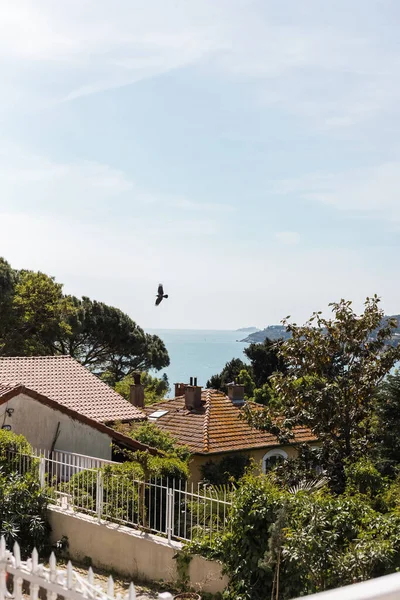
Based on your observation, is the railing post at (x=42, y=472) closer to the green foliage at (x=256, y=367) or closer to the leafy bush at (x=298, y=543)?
the leafy bush at (x=298, y=543)

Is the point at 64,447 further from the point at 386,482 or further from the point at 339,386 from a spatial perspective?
the point at 386,482

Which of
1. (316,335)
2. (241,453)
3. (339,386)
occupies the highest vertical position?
(316,335)

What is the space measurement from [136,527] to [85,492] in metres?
1.39

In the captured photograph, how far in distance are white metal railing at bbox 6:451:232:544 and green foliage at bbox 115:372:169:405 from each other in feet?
69.4

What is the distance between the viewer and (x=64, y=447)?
17516mm

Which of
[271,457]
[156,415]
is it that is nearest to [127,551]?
[271,457]

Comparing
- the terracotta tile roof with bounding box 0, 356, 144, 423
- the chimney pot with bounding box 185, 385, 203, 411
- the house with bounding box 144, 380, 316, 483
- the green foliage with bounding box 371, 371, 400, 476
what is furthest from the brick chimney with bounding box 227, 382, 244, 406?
the green foliage with bounding box 371, 371, 400, 476

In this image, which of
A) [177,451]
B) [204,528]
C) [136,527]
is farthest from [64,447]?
[204,528]

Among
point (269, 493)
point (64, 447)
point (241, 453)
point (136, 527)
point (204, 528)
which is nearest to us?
point (269, 493)

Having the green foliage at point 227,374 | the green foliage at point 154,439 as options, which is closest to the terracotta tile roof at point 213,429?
the green foliage at point 154,439

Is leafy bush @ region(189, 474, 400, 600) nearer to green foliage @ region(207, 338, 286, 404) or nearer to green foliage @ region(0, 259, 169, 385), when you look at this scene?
green foliage @ region(0, 259, 169, 385)

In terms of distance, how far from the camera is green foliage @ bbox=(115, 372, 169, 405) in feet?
120

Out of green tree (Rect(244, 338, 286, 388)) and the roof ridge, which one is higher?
green tree (Rect(244, 338, 286, 388))

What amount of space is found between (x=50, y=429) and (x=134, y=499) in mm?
6528
